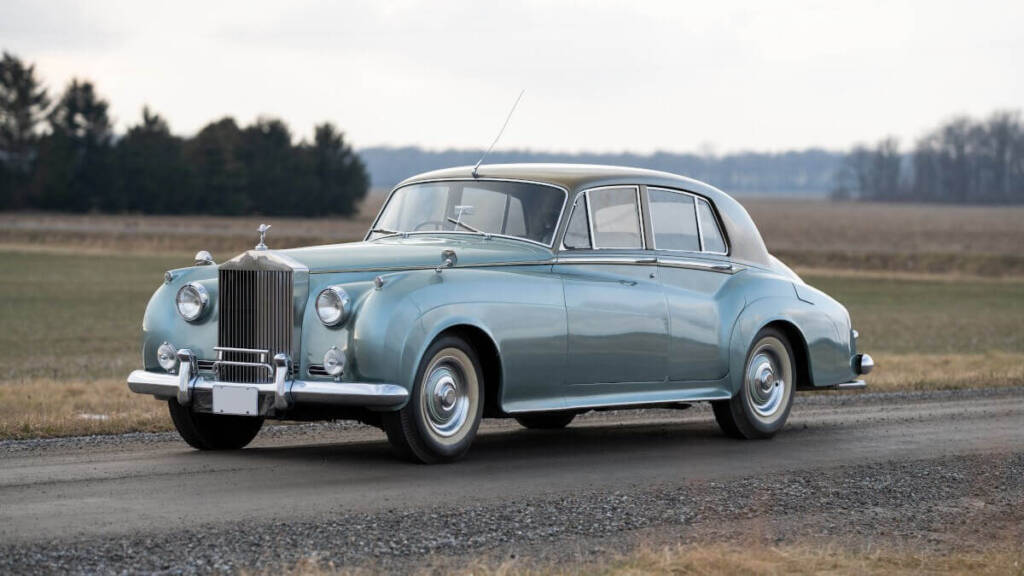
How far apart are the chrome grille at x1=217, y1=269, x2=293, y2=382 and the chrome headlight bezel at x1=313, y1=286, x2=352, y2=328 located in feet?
0.76

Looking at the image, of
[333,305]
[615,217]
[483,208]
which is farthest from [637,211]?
[333,305]

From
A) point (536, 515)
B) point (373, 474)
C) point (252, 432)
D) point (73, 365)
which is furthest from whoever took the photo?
point (73, 365)

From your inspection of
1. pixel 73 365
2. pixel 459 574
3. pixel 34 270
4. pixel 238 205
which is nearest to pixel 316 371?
pixel 459 574

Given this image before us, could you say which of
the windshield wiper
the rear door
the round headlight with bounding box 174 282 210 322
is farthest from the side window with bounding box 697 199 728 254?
the round headlight with bounding box 174 282 210 322

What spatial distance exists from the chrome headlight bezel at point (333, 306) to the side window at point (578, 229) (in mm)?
1962

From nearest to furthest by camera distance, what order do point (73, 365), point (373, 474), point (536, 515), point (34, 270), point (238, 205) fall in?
point (536, 515)
point (373, 474)
point (73, 365)
point (34, 270)
point (238, 205)

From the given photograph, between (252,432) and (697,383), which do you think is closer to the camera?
(252,432)

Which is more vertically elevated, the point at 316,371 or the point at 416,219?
the point at 416,219

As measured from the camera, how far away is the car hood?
9117mm

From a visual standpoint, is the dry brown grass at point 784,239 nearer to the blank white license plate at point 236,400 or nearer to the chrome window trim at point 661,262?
the chrome window trim at point 661,262

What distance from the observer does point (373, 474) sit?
28.8 ft

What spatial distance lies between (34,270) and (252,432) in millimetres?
43741

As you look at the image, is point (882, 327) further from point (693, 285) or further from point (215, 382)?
point (215, 382)

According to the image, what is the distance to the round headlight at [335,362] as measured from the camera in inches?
341
